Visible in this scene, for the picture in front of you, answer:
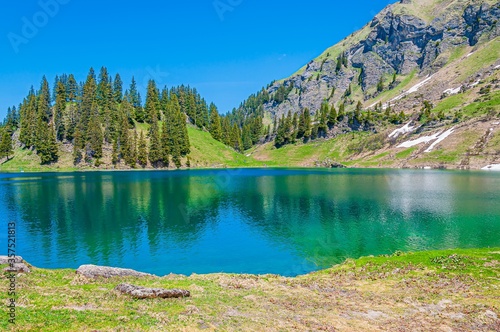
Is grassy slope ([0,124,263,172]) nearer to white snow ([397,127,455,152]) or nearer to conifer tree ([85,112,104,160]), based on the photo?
conifer tree ([85,112,104,160])

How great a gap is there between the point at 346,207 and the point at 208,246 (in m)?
32.9

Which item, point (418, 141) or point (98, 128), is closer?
point (98, 128)

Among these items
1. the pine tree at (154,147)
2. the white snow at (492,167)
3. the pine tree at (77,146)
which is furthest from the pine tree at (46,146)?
the white snow at (492,167)

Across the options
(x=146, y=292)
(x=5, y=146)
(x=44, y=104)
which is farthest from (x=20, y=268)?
(x=44, y=104)

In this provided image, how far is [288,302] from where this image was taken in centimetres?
2056

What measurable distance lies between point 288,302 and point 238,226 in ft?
101

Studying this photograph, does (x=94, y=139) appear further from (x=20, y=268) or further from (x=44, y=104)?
(x=20, y=268)

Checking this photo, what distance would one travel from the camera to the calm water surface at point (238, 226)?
Answer: 3656 centimetres

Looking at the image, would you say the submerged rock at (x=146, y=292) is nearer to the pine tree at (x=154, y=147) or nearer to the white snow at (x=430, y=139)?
the pine tree at (x=154, y=147)

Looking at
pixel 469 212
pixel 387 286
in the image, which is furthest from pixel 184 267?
pixel 469 212

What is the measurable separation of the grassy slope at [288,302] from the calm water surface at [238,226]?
29.1 ft

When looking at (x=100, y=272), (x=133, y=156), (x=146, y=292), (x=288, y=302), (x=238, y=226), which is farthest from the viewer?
(x=133, y=156)

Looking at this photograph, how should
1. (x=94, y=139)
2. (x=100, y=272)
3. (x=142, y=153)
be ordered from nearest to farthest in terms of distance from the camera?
(x=100, y=272) < (x=94, y=139) < (x=142, y=153)

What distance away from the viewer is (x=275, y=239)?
44000 millimetres
